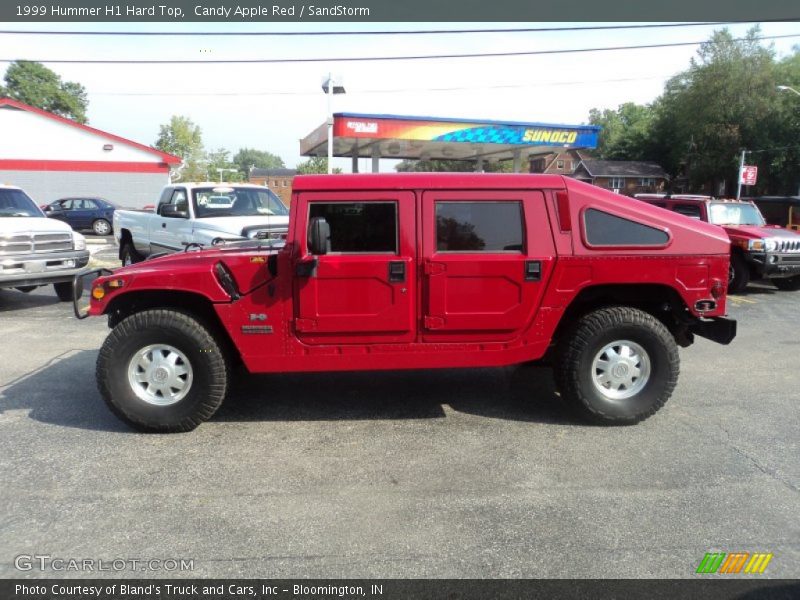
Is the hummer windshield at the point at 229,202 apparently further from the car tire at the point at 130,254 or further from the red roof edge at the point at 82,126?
the red roof edge at the point at 82,126

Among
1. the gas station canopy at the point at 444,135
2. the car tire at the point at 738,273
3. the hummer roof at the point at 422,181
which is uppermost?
the gas station canopy at the point at 444,135

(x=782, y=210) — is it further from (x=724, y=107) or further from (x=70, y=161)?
(x=724, y=107)

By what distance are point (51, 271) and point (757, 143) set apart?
46.0m

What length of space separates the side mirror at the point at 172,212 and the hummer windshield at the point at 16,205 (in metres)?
2.18

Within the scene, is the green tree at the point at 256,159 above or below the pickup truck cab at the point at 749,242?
above

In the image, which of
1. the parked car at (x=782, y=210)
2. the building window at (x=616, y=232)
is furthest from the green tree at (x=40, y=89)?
the building window at (x=616, y=232)

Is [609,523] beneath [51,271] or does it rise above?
beneath

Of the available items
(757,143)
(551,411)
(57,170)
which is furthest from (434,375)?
(757,143)

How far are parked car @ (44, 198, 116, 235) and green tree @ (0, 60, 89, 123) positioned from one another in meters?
58.0

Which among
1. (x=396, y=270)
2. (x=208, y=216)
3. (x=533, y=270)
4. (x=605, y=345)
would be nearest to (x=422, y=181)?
(x=396, y=270)

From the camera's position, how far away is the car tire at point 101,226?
2333 cm

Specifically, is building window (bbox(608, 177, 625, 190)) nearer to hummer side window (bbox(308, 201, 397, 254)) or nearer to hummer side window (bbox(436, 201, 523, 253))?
hummer side window (bbox(436, 201, 523, 253))

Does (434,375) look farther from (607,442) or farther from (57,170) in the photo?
(57,170)

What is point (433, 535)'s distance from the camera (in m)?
3.06
